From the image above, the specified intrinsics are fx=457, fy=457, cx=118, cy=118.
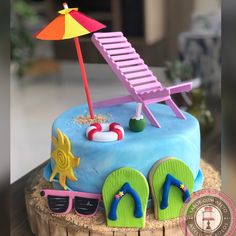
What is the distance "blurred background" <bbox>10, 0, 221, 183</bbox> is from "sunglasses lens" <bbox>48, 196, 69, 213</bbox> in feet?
2.00

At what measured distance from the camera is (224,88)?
0.58 m

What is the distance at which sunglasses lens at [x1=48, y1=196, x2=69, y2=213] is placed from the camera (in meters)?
Result: 1.09

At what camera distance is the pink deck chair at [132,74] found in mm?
1076

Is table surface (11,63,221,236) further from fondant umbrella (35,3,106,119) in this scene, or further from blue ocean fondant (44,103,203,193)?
fondant umbrella (35,3,106,119)

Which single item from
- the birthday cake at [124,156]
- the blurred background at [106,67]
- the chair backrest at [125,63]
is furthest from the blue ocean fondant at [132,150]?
the blurred background at [106,67]

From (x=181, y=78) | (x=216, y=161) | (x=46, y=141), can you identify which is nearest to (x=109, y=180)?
(x=216, y=161)

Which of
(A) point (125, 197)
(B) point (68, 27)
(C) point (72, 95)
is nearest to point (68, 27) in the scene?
(B) point (68, 27)

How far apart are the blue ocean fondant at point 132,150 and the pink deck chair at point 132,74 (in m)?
0.06

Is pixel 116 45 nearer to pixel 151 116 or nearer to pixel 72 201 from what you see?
pixel 151 116


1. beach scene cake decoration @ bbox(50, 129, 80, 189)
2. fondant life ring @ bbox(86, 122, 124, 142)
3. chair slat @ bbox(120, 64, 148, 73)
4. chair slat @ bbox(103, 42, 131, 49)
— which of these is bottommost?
beach scene cake decoration @ bbox(50, 129, 80, 189)

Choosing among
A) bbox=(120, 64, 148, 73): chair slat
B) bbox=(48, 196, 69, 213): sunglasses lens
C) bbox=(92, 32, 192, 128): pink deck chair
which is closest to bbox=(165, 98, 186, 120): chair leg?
bbox=(92, 32, 192, 128): pink deck chair

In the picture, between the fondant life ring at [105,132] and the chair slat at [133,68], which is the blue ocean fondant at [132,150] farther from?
the chair slat at [133,68]

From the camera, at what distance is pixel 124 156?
103cm

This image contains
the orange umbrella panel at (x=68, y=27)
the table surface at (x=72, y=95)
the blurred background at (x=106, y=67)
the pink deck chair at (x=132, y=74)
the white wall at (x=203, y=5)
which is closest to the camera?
the orange umbrella panel at (x=68, y=27)
